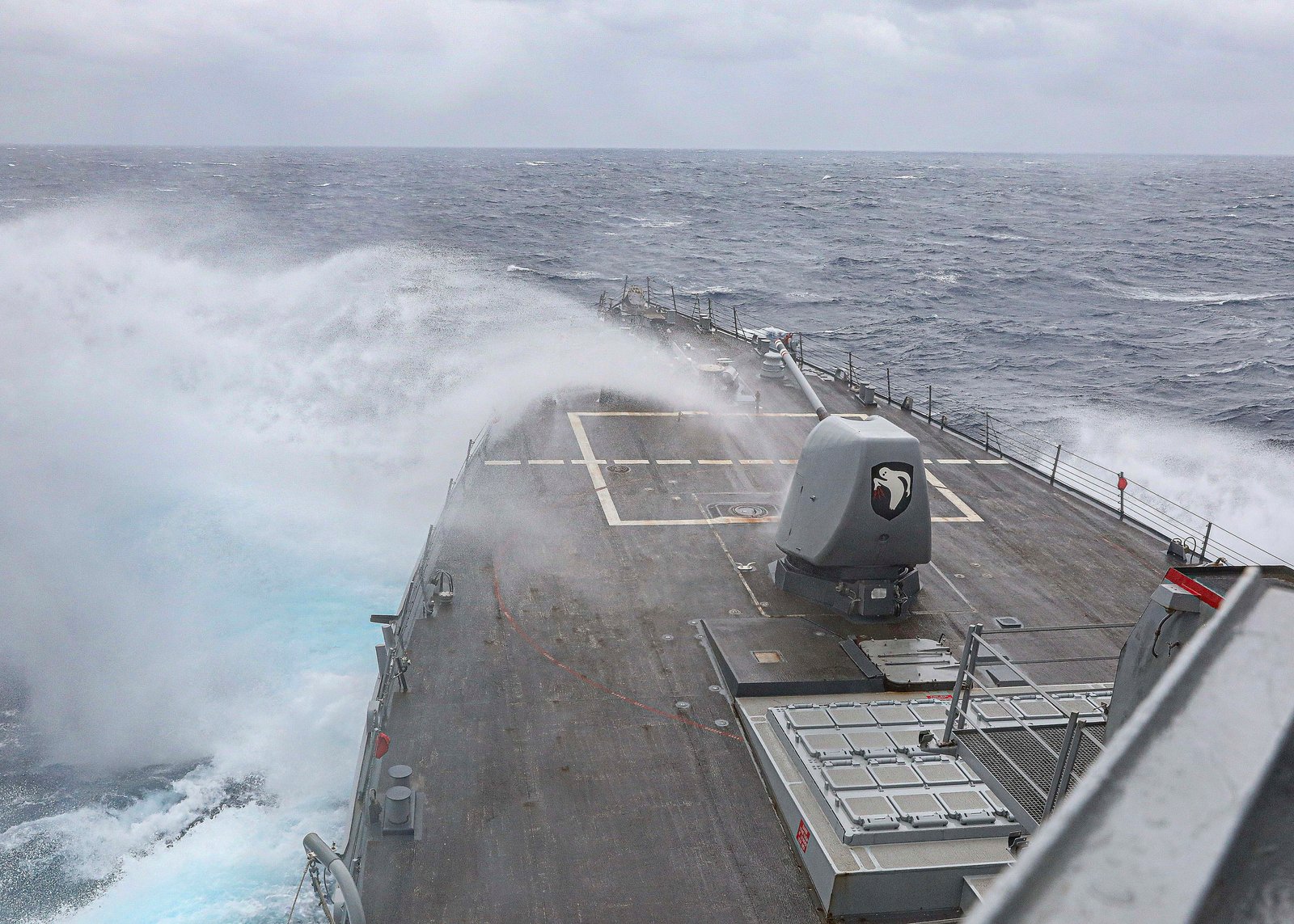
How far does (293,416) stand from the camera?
29344 millimetres

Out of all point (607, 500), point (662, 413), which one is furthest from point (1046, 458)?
point (607, 500)

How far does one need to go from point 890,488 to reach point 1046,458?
64.6 feet

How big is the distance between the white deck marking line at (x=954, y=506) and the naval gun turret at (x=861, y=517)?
12.8 feet

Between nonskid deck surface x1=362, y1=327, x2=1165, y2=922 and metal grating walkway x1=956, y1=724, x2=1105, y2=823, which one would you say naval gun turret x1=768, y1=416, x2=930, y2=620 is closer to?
nonskid deck surface x1=362, y1=327, x2=1165, y2=922

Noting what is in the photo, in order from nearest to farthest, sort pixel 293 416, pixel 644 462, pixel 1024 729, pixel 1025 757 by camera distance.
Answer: pixel 1025 757 < pixel 1024 729 < pixel 644 462 < pixel 293 416

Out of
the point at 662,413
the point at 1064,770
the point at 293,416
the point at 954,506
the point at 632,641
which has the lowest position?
the point at 293,416

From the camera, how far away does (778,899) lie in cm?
902

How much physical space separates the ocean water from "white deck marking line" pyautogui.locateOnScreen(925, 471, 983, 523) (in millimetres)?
9343

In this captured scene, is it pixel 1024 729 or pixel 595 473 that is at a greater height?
pixel 1024 729

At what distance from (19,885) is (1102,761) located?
47.0 feet

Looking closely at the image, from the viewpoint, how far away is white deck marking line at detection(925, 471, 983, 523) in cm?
1859

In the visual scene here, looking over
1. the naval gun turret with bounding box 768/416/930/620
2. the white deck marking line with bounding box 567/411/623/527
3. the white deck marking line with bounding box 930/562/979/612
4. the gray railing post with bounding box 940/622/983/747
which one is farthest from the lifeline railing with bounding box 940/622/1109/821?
the white deck marking line with bounding box 567/411/623/527

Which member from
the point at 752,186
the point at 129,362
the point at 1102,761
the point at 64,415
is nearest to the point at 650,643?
the point at 1102,761

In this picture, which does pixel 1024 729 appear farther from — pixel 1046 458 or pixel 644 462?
pixel 1046 458
